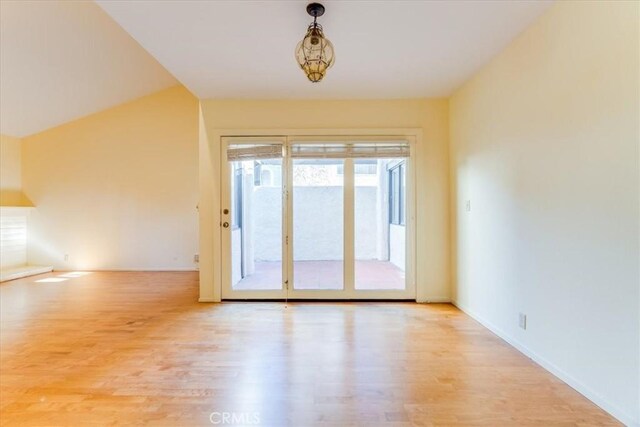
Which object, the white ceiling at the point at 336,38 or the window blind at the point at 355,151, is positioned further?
the window blind at the point at 355,151

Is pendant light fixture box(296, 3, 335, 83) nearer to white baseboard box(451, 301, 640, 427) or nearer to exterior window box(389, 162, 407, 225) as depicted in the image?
exterior window box(389, 162, 407, 225)

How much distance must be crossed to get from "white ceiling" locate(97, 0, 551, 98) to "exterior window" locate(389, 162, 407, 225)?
3.22ft

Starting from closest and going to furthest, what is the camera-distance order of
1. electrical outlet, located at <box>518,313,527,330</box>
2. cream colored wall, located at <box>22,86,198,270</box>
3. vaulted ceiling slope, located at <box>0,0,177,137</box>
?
electrical outlet, located at <box>518,313,527,330</box> < vaulted ceiling slope, located at <box>0,0,177,137</box> < cream colored wall, located at <box>22,86,198,270</box>

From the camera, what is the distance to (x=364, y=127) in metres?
3.84

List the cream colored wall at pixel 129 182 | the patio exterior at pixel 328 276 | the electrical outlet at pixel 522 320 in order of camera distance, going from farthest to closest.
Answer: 1. the cream colored wall at pixel 129 182
2. the patio exterior at pixel 328 276
3. the electrical outlet at pixel 522 320

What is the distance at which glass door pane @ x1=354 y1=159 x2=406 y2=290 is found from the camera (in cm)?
392


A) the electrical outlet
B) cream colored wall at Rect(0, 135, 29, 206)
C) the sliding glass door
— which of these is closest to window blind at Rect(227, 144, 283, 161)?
the sliding glass door

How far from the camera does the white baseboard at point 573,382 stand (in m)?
1.65

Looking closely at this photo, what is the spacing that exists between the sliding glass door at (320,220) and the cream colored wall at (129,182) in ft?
8.10

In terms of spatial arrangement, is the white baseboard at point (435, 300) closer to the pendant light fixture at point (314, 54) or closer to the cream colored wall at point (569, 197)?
the cream colored wall at point (569, 197)

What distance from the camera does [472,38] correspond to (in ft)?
8.29

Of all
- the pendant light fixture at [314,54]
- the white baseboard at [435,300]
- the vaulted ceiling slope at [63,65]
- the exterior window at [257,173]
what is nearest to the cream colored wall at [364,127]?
the white baseboard at [435,300]

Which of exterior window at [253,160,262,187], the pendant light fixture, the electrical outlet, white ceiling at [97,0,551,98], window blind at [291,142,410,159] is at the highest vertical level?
white ceiling at [97,0,551,98]

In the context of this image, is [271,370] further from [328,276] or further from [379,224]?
[379,224]
